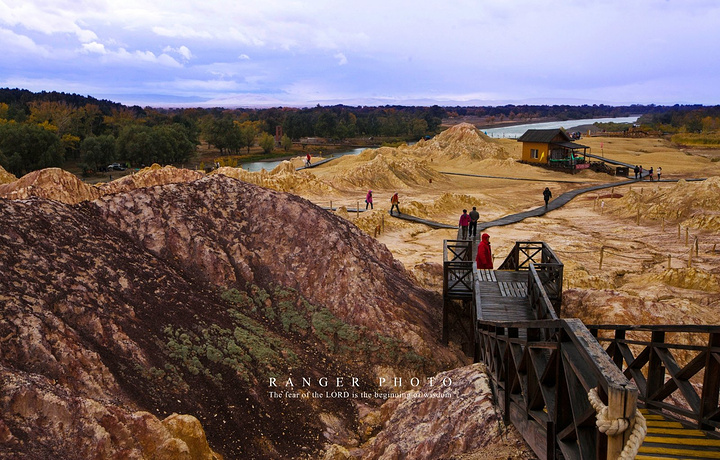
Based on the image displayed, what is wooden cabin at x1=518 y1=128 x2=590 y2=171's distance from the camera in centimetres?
5762

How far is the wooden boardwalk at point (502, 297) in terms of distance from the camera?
37.2 feet

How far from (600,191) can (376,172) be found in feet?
61.2

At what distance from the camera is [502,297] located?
40.1ft

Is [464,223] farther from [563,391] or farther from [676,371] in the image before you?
[563,391]

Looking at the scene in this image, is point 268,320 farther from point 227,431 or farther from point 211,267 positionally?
point 227,431

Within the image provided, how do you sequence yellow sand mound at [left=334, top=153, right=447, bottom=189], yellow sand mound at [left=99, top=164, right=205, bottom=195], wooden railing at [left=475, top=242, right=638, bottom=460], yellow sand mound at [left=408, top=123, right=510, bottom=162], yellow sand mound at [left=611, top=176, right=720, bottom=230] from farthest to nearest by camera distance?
yellow sand mound at [left=408, top=123, right=510, bottom=162] → yellow sand mound at [left=334, top=153, right=447, bottom=189] → yellow sand mound at [left=611, top=176, right=720, bottom=230] → yellow sand mound at [left=99, top=164, right=205, bottom=195] → wooden railing at [left=475, top=242, right=638, bottom=460]

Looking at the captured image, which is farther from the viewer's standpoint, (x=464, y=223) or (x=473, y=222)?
(x=473, y=222)

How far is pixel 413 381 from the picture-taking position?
1294 cm

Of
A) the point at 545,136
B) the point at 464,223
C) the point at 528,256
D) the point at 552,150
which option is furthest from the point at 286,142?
the point at 528,256

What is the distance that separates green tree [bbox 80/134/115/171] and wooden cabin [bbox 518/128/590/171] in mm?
48675

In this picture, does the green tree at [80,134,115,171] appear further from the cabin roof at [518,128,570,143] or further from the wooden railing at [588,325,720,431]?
the wooden railing at [588,325,720,431]

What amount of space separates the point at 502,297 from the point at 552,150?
51316 millimetres

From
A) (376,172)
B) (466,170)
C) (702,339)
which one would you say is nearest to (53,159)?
(376,172)

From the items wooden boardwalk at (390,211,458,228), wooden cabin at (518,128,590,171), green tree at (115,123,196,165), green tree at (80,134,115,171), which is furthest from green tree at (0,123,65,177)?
wooden cabin at (518,128,590,171)
